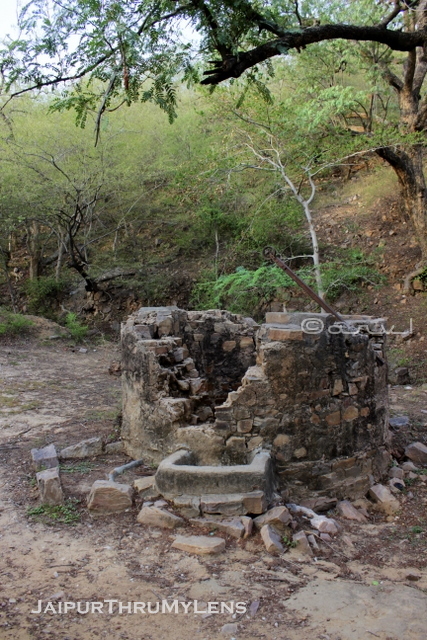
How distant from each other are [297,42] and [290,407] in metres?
3.15

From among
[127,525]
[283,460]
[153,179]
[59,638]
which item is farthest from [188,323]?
[153,179]

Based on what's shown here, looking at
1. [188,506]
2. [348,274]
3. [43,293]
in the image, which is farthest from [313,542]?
[43,293]

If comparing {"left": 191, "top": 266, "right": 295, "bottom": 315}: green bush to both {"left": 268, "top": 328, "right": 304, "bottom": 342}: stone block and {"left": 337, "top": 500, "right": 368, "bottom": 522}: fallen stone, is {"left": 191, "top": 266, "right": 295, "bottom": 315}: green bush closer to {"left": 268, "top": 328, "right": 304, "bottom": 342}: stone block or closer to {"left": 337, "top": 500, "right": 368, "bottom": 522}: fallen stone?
{"left": 268, "top": 328, "right": 304, "bottom": 342}: stone block

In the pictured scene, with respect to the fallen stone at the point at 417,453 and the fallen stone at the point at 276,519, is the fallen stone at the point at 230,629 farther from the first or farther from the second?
the fallen stone at the point at 417,453

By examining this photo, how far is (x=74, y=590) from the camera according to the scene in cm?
312

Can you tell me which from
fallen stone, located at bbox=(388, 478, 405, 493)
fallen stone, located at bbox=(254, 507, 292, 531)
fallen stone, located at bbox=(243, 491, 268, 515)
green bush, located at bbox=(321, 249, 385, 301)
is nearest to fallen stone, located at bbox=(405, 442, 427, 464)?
fallen stone, located at bbox=(388, 478, 405, 493)

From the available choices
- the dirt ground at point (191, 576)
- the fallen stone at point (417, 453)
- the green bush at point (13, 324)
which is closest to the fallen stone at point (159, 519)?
the dirt ground at point (191, 576)

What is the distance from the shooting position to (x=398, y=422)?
20.9 feet

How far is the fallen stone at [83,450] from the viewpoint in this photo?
207 inches

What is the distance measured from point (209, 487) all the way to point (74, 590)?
1265mm

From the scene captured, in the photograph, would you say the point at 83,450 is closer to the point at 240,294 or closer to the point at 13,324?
the point at 240,294

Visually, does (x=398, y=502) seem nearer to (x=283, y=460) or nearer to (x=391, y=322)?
(x=283, y=460)

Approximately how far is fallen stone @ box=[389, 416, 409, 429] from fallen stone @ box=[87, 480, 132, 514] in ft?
11.6

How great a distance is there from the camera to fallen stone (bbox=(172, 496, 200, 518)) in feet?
13.0
